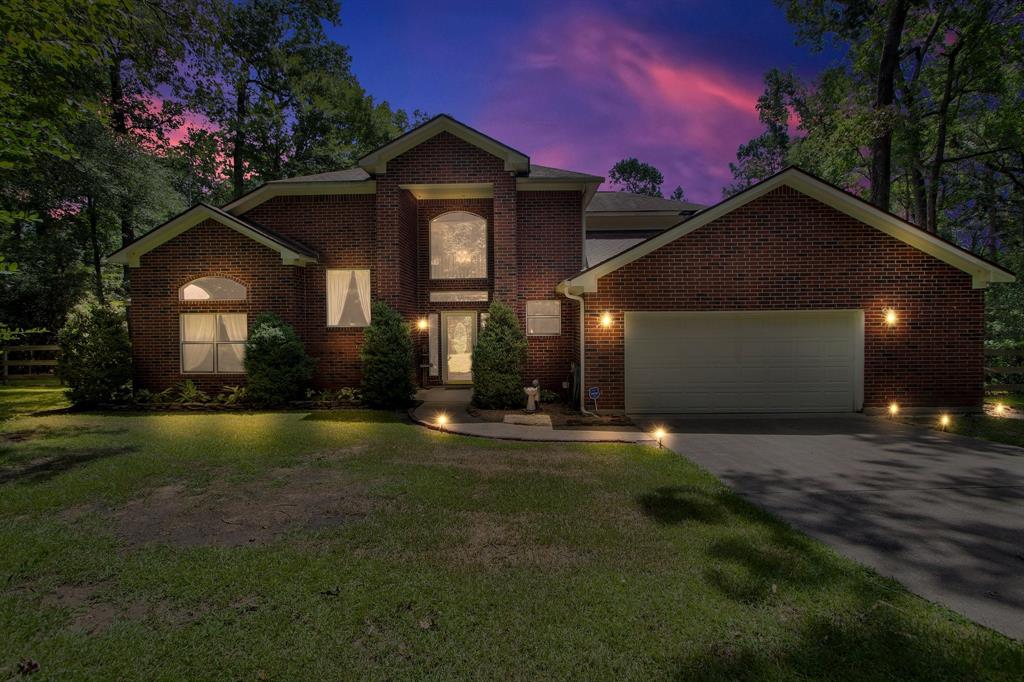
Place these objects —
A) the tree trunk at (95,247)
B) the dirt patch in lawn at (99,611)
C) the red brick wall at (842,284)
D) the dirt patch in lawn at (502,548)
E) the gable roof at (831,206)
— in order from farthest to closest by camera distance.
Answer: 1. the tree trunk at (95,247)
2. the red brick wall at (842,284)
3. the gable roof at (831,206)
4. the dirt patch in lawn at (502,548)
5. the dirt patch in lawn at (99,611)

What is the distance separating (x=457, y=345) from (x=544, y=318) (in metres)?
3.05

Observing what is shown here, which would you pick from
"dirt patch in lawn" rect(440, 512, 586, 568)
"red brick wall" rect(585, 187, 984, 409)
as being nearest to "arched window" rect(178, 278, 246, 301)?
"red brick wall" rect(585, 187, 984, 409)

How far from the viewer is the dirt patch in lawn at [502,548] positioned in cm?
373

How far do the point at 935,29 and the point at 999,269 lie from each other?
12.3m

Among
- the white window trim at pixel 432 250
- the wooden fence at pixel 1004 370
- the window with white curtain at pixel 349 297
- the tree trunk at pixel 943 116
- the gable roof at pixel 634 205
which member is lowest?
the wooden fence at pixel 1004 370

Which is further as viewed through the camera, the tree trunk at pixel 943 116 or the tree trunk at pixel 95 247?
the tree trunk at pixel 95 247

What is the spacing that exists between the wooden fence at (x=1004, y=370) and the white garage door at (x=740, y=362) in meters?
Answer: 5.73

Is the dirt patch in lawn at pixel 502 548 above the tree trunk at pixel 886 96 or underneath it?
underneath

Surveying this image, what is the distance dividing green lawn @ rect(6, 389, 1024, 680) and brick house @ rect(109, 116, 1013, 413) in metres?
4.98

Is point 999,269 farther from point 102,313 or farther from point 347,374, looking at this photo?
point 102,313

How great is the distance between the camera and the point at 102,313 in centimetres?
1155

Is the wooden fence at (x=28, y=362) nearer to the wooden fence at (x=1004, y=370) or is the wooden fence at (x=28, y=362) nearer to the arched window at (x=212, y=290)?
the arched window at (x=212, y=290)

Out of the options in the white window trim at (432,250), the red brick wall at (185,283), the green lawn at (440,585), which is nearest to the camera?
the green lawn at (440,585)

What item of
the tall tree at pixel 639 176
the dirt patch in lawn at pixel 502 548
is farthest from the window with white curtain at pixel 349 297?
the tall tree at pixel 639 176
